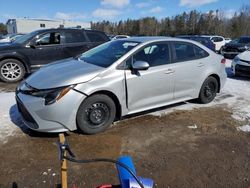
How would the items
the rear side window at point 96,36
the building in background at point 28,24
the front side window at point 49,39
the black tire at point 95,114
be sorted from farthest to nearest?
the building in background at point 28,24 < the rear side window at point 96,36 < the front side window at point 49,39 < the black tire at point 95,114

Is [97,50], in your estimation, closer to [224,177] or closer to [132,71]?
[132,71]

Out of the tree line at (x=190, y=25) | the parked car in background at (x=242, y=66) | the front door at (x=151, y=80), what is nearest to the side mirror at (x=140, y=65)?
the front door at (x=151, y=80)

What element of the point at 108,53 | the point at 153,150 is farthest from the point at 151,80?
the point at 153,150

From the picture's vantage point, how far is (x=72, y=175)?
3.11m

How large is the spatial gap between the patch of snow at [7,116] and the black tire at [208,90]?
3.89 meters

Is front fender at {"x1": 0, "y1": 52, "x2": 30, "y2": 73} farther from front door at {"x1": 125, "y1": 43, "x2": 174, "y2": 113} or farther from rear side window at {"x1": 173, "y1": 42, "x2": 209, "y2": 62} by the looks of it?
rear side window at {"x1": 173, "y1": 42, "x2": 209, "y2": 62}

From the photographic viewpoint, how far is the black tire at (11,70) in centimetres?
777

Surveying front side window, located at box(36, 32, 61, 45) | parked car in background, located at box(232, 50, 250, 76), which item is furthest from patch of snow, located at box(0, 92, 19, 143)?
parked car in background, located at box(232, 50, 250, 76)

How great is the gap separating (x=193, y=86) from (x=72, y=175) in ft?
10.9

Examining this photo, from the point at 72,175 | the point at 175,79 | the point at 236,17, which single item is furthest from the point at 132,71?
the point at 236,17

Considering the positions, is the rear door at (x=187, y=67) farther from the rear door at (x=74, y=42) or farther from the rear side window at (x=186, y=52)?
the rear door at (x=74, y=42)

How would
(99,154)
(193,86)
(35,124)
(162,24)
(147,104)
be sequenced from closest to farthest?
(99,154) → (35,124) → (147,104) → (193,86) → (162,24)

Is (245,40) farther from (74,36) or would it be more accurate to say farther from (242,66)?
(74,36)

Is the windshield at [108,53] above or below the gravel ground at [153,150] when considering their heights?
above
